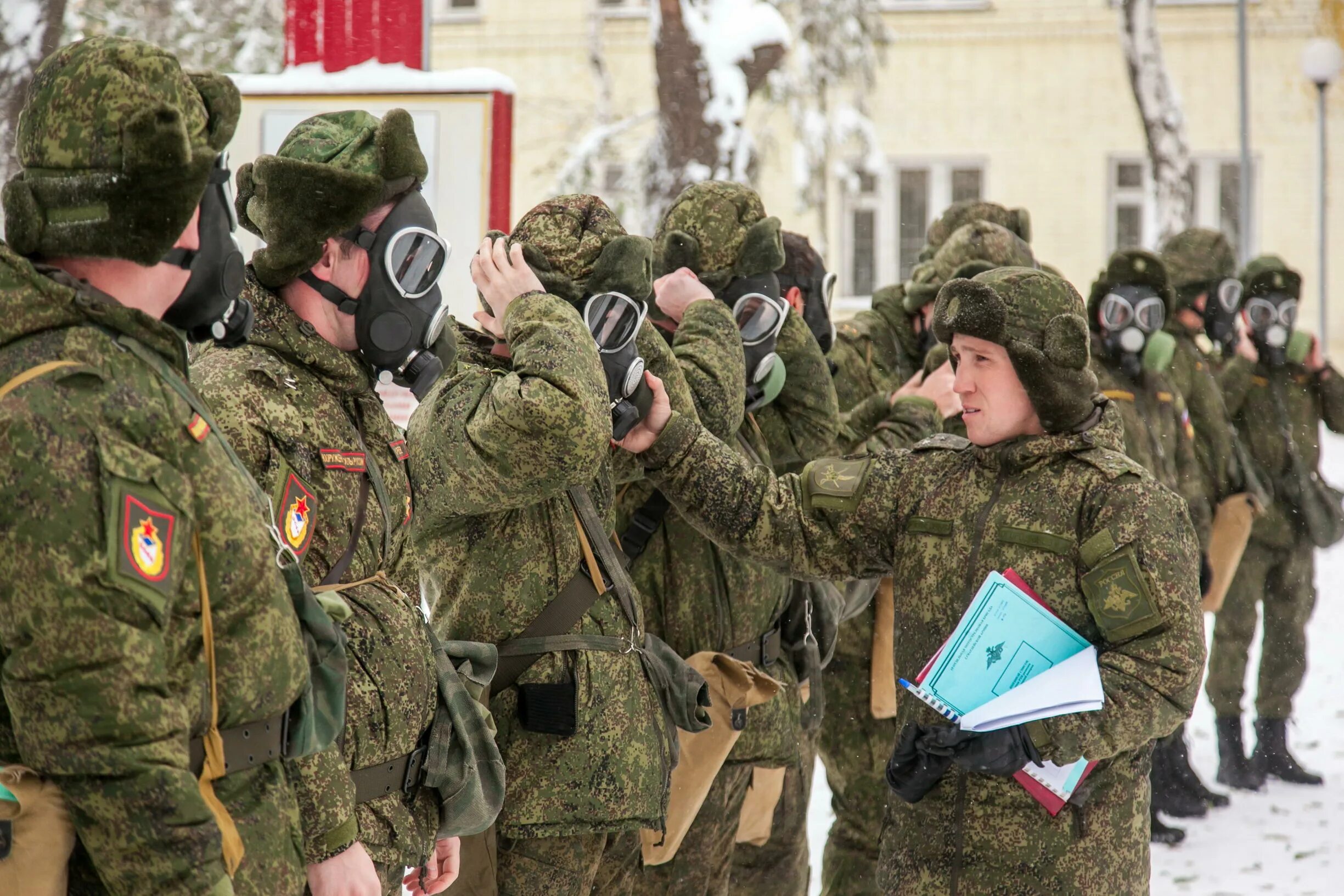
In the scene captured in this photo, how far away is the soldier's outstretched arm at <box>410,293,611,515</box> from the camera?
9.33 feet

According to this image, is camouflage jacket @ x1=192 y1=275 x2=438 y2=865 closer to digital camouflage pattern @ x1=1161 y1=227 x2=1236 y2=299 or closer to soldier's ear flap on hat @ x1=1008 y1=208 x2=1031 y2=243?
soldier's ear flap on hat @ x1=1008 y1=208 x2=1031 y2=243

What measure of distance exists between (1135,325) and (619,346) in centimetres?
379

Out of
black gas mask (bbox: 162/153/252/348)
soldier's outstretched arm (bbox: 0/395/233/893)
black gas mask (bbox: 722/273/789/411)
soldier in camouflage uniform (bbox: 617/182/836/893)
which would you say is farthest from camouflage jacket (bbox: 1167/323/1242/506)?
soldier's outstretched arm (bbox: 0/395/233/893)

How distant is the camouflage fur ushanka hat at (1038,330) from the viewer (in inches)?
127

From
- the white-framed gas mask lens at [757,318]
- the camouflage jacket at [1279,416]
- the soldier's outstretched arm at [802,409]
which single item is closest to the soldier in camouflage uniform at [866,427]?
the soldier's outstretched arm at [802,409]

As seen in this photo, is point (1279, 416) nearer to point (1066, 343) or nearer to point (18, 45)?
point (1066, 343)

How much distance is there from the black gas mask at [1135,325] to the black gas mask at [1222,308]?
1.54m

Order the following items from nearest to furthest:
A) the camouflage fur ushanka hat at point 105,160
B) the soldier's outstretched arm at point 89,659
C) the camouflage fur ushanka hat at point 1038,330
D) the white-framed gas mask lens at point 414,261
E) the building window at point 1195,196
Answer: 1. the soldier's outstretched arm at point 89,659
2. the camouflage fur ushanka hat at point 105,160
3. the white-framed gas mask lens at point 414,261
4. the camouflage fur ushanka hat at point 1038,330
5. the building window at point 1195,196

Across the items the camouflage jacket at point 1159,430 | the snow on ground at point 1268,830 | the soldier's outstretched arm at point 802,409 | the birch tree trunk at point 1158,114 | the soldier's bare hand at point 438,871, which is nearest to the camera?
the soldier's bare hand at point 438,871

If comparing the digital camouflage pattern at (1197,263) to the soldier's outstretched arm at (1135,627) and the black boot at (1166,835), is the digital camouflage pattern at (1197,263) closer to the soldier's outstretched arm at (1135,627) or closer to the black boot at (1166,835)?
the black boot at (1166,835)

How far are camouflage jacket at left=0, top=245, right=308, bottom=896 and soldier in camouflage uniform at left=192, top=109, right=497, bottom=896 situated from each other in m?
0.37

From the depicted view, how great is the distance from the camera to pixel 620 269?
3.23 meters

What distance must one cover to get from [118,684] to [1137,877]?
2277 millimetres

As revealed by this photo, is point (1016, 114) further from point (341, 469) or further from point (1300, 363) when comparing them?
point (341, 469)
